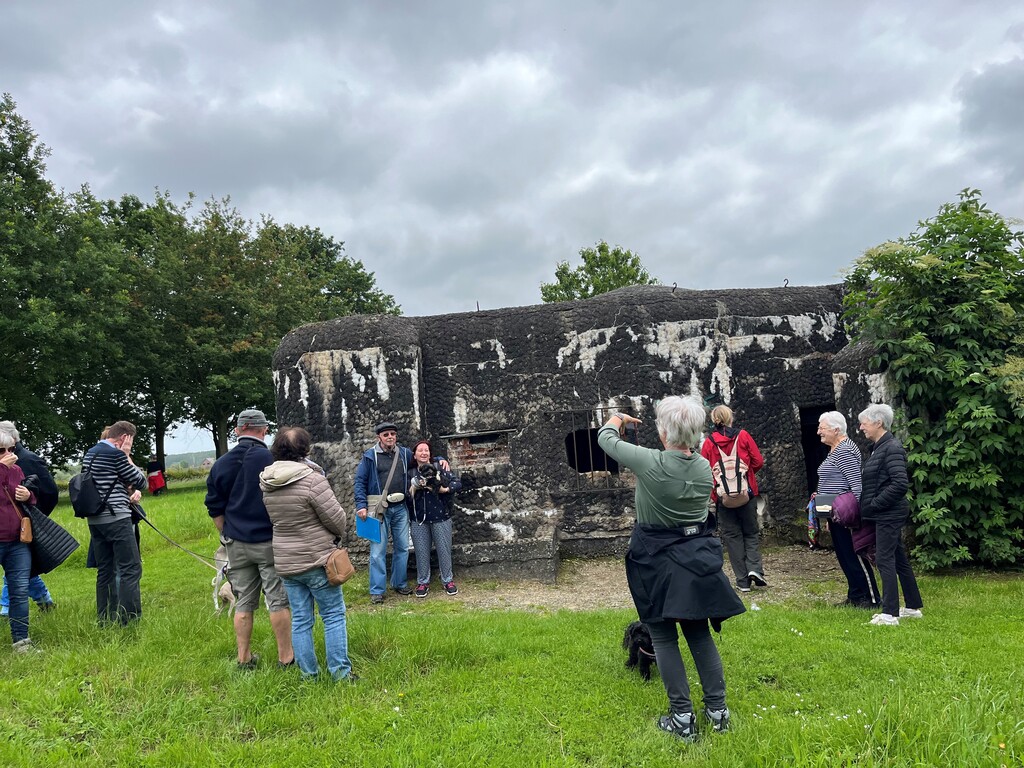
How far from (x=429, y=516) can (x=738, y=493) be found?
10.6ft

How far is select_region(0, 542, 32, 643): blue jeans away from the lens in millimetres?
4762

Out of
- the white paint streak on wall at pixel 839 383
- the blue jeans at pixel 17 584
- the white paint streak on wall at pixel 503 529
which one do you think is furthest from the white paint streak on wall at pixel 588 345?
the blue jeans at pixel 17 584

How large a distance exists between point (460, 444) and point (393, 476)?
1.53 meters

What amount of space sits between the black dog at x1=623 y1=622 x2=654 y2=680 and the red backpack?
235 cm

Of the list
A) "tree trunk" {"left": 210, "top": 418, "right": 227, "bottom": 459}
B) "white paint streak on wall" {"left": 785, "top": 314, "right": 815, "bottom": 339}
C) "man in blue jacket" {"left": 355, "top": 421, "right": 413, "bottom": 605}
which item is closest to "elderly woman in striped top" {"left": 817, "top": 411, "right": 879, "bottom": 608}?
"white paint streak on wall" {"left": 785, "top": 314, "right": 815, "bottom": 339}

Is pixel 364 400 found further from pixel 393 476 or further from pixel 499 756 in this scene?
pixel 499 756

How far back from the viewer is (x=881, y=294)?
6.88m

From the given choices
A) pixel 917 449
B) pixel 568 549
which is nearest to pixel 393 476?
pixel 568 549

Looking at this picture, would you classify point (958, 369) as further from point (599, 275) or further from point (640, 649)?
point (599, 275)

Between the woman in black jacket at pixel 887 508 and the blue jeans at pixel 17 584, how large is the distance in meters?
6.33

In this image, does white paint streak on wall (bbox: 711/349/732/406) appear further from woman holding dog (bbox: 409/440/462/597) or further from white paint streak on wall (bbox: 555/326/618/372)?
woman holding dog (bbox: 409/440/462/597)

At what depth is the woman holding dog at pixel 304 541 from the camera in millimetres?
A: 3926

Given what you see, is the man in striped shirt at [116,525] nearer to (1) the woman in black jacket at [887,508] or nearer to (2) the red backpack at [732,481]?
(2) the red backpack at [732,481]

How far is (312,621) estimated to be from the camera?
406 centimetres
